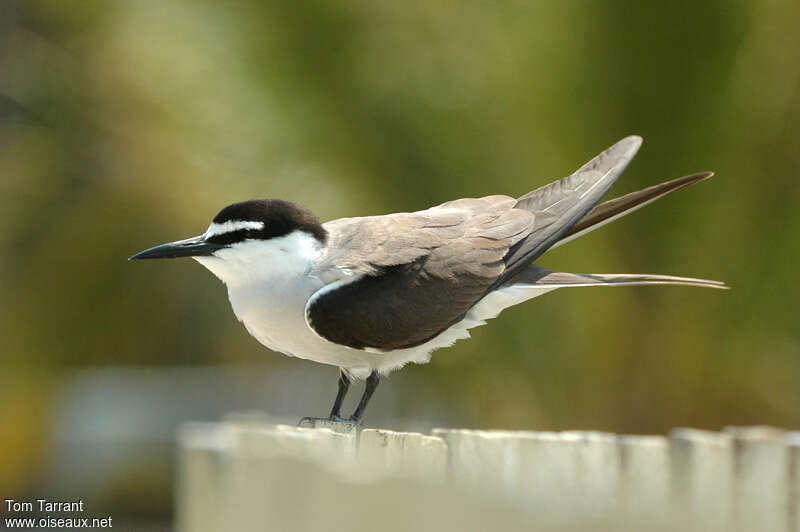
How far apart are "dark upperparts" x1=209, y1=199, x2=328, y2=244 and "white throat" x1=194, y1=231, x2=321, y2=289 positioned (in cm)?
2

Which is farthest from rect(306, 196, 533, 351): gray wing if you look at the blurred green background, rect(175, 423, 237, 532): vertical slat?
the blurred green background

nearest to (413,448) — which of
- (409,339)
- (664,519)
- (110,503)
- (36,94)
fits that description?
(664,519)

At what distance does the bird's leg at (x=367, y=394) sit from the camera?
3.96 m

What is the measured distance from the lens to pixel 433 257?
13.5 ft

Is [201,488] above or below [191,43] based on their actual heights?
below

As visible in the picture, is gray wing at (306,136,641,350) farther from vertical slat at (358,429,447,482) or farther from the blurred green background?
Answer: the blurred green background

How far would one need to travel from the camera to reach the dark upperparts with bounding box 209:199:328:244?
378cm

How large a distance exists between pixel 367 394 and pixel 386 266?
48cm

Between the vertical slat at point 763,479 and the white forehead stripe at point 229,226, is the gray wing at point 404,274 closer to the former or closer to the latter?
the white forehead stripe at point 229,226

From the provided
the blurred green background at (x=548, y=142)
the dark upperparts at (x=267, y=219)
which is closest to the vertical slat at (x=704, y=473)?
the dark upperparts at (x=267, y=219)

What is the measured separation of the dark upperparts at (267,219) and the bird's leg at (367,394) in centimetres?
59

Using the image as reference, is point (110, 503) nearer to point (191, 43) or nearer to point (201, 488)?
point (191, 43)

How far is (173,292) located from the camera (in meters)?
12.1

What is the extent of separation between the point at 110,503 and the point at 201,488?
10.1 m
